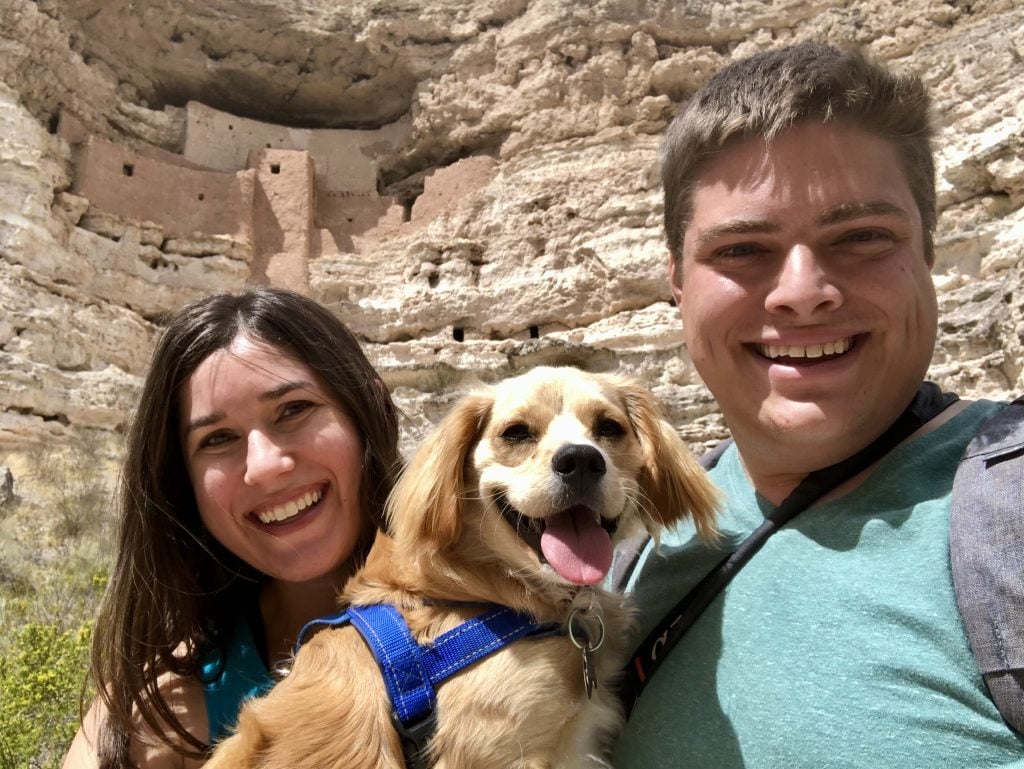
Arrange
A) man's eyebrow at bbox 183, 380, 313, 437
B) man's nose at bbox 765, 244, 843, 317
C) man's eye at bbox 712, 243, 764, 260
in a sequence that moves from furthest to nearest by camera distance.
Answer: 1. man's eyebrow at bbox 183, 380, 313, 437
2. man's eye at bbox 712, 243, 764, 260
3. man's nose at bbox 765, 244, 843, 317

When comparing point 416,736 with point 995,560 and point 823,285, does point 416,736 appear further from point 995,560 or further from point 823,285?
point 823,285

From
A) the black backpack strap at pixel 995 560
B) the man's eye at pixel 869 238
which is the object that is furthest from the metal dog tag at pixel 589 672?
the man's eye at pixel 869 238

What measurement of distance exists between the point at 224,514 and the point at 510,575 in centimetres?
84

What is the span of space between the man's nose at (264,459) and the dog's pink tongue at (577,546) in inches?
29.3

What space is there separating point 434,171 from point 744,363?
15653mm

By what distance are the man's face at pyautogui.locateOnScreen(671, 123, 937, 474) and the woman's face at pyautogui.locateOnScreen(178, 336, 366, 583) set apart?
3.90ft

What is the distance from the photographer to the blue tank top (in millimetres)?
2025

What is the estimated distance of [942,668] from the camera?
4.49ft

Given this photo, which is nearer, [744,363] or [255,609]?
[744,363]

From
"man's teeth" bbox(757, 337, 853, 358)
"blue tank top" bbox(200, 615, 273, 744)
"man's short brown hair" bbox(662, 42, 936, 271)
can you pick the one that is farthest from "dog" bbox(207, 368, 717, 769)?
"man's short brown hair" bbox(662, 42, 936, 271)

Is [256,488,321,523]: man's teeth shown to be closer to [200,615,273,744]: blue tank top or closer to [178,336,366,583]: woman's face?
[178,336,366,583]: woman's face

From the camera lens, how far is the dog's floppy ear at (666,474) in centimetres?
192

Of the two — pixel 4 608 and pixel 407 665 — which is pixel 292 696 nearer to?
pixel 407 665

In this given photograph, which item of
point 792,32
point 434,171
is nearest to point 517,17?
point 434,171
